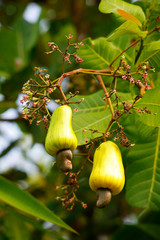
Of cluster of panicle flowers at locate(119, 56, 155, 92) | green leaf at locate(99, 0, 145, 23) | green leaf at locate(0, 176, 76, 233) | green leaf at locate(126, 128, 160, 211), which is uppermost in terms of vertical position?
green leaf at locate(99, 0, 145, 23)

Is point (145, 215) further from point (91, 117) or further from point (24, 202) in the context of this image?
point (24, 202)

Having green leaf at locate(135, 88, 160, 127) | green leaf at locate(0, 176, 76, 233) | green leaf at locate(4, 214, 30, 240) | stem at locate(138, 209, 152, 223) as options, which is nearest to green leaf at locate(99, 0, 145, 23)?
green leaf at locate(135, 88, 160, 127)

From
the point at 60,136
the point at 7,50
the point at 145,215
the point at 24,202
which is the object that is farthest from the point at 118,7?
the point at 7,50

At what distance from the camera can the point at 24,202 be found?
1.10m

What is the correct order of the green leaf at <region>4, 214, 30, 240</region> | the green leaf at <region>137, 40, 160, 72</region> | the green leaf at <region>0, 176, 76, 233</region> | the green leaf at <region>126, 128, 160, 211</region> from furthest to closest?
the green leaf at <region>4, 214, 30, 240</region>
the green leaf at <region>126, 128, 160, 211</region>
the green leaf at <region>137, 40, 160, 72</region>
the green leaf at <region>0, 176, 76, 233</region>

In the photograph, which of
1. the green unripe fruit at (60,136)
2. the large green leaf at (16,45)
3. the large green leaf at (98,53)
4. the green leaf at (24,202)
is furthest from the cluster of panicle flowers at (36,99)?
the large green leaf at (16,45)

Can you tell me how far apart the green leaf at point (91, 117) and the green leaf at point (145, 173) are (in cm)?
18

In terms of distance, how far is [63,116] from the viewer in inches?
40.3

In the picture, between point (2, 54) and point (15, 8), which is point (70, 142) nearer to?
point (2, 54)

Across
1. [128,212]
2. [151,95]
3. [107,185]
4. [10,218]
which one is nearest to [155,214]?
[128,212]

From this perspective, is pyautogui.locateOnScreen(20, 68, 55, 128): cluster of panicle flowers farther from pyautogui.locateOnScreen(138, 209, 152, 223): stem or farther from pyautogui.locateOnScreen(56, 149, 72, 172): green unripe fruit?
pyautogui.locateOnScreen(138, 209, 152, 223): stem

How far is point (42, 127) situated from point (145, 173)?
2.28ft

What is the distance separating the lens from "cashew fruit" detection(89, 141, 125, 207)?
3.12 feet

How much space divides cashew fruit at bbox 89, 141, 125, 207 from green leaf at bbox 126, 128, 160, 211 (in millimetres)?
378
